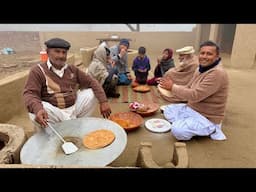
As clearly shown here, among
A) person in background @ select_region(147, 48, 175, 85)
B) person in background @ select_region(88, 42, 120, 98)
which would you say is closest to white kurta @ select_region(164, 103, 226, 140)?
person in background @ select_region(88, 42, 120, 98)

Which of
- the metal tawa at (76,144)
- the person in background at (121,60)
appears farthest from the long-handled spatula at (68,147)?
the person in background at (121,60)

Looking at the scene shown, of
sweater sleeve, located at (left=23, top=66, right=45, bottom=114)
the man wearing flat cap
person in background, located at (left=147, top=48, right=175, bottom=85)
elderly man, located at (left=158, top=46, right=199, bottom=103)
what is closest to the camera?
sweater sleeve, located at (left=23, top=66, right=45, bottom=114)

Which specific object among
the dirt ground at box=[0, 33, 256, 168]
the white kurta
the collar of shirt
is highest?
the collar of shirt

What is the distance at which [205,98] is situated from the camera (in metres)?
2.18

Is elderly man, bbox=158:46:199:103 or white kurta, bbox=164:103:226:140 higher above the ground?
elderly man, bbox=158:46:199:103

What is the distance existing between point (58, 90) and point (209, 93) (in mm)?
1529

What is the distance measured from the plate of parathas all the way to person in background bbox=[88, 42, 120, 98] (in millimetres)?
1967

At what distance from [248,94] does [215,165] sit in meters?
2.47

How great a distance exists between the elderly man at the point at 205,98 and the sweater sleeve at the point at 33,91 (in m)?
1.36

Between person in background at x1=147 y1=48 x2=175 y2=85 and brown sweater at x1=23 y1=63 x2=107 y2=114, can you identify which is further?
person in background at x1=147 y1=48 x2=175 y2=85

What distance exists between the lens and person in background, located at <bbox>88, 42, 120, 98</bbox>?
10.9 ft

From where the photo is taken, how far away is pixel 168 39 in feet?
29.2

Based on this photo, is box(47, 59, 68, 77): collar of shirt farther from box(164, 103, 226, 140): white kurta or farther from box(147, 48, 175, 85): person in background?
box(147, 48, 175, 85): person in background
